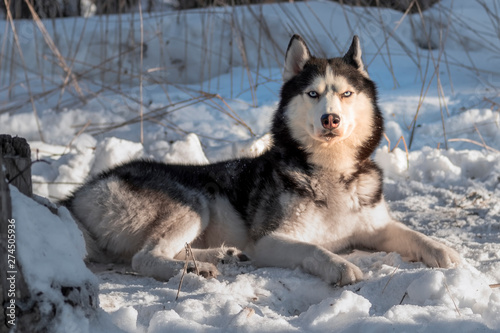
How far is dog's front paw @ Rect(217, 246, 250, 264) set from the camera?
298 centimetres

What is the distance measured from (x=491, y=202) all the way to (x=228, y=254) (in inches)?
77.6

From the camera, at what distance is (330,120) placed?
2.92 m

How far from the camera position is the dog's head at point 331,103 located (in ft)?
9.77

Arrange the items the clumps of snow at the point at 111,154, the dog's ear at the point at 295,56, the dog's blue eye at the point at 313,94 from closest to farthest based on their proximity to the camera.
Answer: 1. the dog's blue eye at the point at 313,94
2. the dog's ear at the point at 295,56
3. the clumps of snow at the point at 111,154

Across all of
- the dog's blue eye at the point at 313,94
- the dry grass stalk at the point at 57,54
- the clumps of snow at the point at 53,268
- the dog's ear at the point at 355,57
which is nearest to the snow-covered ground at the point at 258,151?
the clumps of snow at the point at 53,268

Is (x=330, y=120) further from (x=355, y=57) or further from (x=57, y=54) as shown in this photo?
(x=57, y=54)

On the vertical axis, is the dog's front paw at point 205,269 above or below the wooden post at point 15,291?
below

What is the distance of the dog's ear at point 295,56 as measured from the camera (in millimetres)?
3361

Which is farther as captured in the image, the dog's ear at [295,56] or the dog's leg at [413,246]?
the dog's ear at [295,56]

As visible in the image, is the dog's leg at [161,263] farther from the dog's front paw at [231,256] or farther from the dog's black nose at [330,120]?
the dog's black nose at [330,120]

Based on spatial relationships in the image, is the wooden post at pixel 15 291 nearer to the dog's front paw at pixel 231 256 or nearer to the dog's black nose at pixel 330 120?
the dog's front paw at pixel 231 256

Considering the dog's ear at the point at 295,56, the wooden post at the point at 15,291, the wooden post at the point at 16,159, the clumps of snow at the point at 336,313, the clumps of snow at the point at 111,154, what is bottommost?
the clumps of snow at the point at 111,154

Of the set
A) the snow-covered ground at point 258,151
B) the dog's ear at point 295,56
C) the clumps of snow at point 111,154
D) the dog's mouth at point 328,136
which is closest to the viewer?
the snow-covered ground at point 258,151

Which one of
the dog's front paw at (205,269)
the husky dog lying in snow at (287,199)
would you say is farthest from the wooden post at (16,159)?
the husky dog lying in snow at (287,199)
